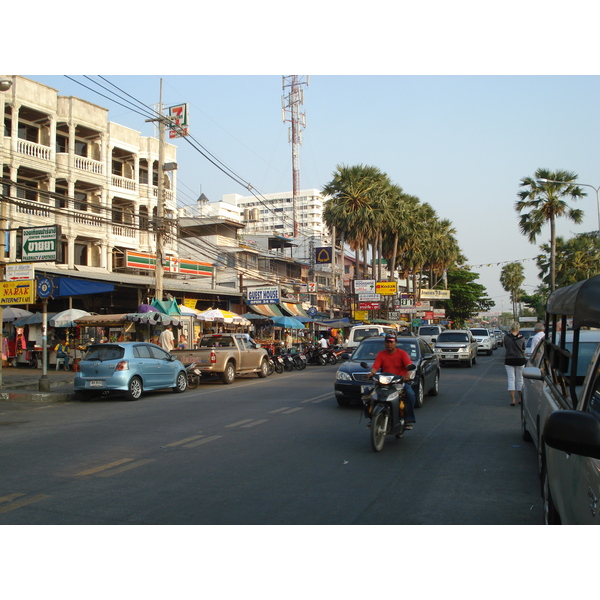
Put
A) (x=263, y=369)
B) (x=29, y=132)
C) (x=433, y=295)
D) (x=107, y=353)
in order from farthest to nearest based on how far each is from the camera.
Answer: (x=433, y=295) → (x=29, y=132) → (x=263, y=369) → (x=107, y=353)

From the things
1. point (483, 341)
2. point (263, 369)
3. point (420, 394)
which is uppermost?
point (420, 394)

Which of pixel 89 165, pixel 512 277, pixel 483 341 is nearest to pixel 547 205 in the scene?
pixel 483 341

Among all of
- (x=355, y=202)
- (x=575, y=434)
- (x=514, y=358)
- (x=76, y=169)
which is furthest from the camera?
(x=355, y=202)

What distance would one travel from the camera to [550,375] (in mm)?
6609

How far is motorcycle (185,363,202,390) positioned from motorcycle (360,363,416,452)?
1132 cm

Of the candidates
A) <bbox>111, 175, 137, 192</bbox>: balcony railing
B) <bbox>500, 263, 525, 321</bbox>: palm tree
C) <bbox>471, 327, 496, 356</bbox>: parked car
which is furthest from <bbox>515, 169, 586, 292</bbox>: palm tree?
<bbox>500, 263, 525, 321</bbox>: palm tree

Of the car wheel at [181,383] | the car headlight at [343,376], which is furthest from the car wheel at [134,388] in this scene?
the car headlight at [343,376]

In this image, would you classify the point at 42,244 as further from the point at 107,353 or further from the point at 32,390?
the point at 32,390

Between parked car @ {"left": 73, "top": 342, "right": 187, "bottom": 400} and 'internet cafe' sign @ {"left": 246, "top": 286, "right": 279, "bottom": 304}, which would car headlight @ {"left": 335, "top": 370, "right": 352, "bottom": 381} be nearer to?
parked car @ {"left": 73, "top": 342, "right": 187, "bottom": 400}

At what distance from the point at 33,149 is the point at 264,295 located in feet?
48.6

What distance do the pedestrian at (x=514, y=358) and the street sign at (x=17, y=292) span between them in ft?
44.2

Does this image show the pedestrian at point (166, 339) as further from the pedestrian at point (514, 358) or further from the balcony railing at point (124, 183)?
the balcony railing at point (124, 183)

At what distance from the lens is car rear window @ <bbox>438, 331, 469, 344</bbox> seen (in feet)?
91.4

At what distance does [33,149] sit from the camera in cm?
3077
